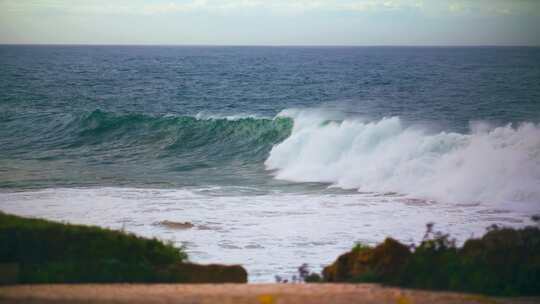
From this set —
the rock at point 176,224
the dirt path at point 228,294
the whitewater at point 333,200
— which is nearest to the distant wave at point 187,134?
the whitewater at point 333,200

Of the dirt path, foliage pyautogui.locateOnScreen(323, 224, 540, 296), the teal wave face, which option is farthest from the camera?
the teal wave face

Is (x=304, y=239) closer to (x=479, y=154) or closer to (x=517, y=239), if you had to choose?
(x=517, y=239)

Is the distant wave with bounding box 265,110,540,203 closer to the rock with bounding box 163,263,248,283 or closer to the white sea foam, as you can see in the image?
the white sea foam

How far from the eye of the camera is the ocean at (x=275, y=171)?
1412cm

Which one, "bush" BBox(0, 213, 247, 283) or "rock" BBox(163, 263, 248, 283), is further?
"rock" BBox(163, 263, 248, 283)

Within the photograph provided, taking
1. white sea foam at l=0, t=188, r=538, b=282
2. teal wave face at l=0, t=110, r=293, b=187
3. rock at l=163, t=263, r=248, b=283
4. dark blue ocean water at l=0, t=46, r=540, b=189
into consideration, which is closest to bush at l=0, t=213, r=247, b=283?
rock at l=163, t=263, r=248, b=283

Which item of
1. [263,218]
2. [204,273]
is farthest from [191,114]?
[204,273]

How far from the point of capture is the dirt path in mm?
6988

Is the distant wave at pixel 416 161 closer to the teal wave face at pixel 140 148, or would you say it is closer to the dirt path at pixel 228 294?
the teal wave face at pixel 140 148

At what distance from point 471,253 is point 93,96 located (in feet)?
159

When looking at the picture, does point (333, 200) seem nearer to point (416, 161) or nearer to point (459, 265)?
point (416, 161)

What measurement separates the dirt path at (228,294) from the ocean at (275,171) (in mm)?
2715

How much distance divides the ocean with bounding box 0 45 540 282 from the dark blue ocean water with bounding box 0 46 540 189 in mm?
138

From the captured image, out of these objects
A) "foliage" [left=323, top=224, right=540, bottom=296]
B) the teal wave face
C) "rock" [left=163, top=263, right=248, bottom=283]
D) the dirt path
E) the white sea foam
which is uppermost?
"foliage" [left=323, top=224, right=540, bottom=296]
